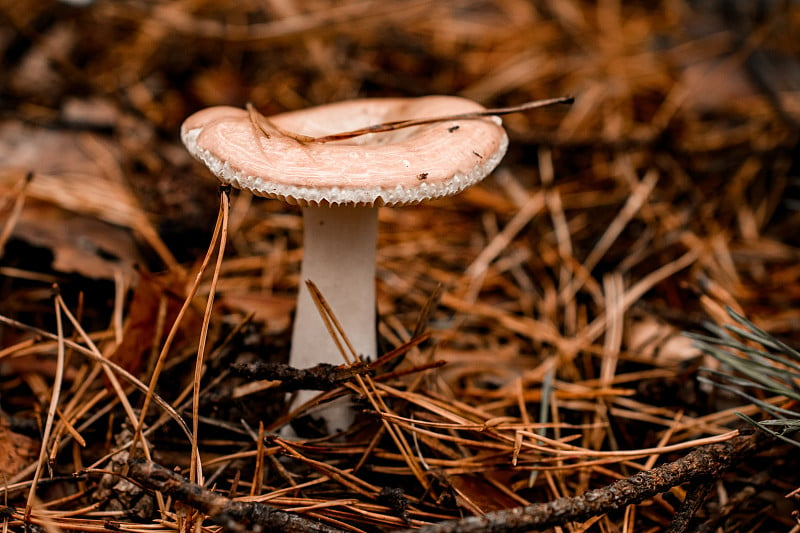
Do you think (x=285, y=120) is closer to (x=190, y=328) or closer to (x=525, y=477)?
(x=190, y=328)

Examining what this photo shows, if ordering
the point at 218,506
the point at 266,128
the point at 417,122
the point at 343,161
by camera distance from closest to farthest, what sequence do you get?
the point at 218,506 < the point at 343,161 < the point at 266,128 < the point at 417,122

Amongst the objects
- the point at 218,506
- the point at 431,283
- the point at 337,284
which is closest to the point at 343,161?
the point at 337,284

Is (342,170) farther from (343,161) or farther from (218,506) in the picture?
(218,506)

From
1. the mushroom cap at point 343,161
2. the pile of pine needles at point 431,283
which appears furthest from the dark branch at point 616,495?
the mushroom cap at point 343,161

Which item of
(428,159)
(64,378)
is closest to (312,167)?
(428,159)

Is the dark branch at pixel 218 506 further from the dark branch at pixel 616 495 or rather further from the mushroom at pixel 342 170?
the mushroom at pixel 342 170

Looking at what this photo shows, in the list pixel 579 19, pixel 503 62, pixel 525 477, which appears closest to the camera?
pixel 525 477

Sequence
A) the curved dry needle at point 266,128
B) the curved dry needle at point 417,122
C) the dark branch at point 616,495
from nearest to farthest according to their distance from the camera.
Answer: the dark branch at point 616,495 → the curved dry needle at point 266,128 → the curved dry needle at point 417,122
